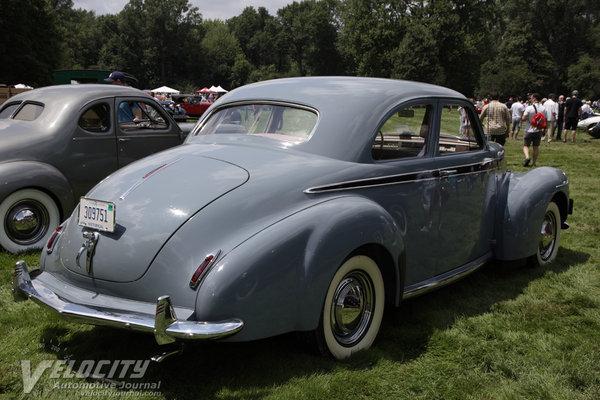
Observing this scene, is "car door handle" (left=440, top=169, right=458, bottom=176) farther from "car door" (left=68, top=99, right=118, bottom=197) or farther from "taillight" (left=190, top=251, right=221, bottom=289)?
"car door" (left=68, top=99, right=118, bottom=197)

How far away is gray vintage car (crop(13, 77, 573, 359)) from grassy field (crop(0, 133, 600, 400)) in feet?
0.90

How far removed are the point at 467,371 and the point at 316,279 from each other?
3.84 ft

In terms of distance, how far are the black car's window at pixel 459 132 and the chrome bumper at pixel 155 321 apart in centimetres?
252

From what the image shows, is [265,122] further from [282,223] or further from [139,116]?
[139,116]

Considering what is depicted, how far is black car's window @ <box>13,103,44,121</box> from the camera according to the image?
6051 millimetres

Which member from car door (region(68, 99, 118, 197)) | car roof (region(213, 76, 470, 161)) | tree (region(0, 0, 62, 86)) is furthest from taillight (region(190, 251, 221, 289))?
tree (region(0, 0, 62, 86))

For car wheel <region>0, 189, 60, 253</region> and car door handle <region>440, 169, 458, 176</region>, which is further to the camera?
car wheel <region>0, 189, 60, 253</region>

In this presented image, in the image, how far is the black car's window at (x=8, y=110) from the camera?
634 cm

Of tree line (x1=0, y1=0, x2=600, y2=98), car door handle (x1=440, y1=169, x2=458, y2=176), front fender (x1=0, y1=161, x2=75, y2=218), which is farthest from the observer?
tree line (x1=0, y1=0, x2=600, y2=98)

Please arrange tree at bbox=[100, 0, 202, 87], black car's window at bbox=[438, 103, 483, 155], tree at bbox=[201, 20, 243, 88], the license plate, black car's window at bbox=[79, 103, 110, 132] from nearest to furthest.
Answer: the license plate → black car's window at bbox=[438, 103, 483, 155] → black car's window at bbox=[79, 103, 110, 132] → tree at bbox=[100, 0, 202, 87] → tree at bbox=[201, 20, 243, 88]

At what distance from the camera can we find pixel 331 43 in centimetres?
8981

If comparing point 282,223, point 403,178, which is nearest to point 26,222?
point 282,223

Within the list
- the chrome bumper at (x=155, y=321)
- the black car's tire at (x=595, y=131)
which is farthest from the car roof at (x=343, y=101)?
the black car's tire at (x=595, y=131)

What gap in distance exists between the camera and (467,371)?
3.15 meters
